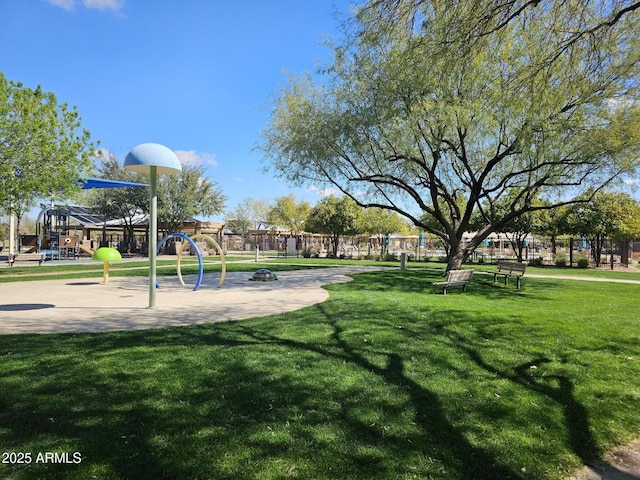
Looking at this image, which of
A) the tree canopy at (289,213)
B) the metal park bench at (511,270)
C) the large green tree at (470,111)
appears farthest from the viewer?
the tree canopy at (289,213)

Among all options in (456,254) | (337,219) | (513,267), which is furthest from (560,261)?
(337,219)

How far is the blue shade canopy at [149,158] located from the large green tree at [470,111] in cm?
461

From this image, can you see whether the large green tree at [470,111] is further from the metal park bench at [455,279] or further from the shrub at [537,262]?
the shrub at [537,262]

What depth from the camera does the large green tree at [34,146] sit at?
12.5 metres

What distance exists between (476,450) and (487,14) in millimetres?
5420

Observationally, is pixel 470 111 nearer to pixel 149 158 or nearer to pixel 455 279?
pixel 455 279

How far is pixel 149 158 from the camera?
28.0 feet

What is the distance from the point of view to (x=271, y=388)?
4.07 meters

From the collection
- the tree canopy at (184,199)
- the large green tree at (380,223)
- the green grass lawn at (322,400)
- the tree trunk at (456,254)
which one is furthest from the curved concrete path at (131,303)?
the large green tree at (380,223)

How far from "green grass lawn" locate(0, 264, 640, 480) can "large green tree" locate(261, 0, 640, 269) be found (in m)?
4.45

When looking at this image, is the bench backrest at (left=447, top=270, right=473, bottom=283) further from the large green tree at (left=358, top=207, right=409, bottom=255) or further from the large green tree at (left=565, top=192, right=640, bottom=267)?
the large green tree at (left=358, top=207, right=409, bottom=255)

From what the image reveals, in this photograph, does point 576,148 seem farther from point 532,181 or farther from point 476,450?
point 476,450

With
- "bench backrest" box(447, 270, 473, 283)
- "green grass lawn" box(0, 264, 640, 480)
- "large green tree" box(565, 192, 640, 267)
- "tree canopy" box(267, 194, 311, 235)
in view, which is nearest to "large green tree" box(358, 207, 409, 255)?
"tree canopy" box(267, 194, 311, 235)

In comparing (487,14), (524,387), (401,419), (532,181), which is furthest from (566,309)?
(532,181)
